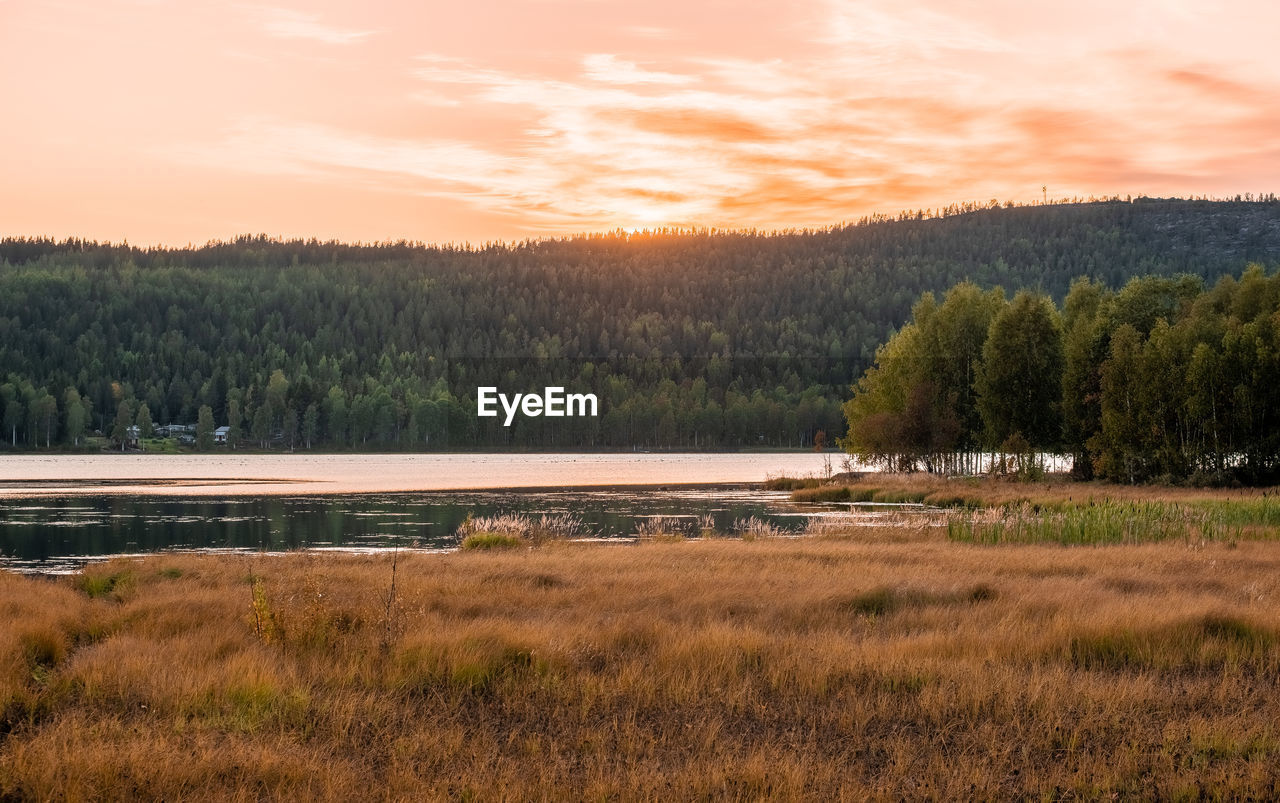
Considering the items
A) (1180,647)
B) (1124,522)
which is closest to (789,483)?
(1124,522)

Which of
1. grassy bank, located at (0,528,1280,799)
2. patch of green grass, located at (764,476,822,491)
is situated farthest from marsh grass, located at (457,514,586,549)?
patch of green grass, located at (764,476,822,491)

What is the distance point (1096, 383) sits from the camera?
74.2 metres

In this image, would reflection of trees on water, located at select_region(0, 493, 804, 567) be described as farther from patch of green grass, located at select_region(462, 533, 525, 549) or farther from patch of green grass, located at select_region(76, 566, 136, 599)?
patch of green grass, located at select_region(76, 566, 136, 599)

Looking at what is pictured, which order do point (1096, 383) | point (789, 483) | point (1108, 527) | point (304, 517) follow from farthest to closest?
point (789, 483) < point (1096, 383) < point (304, 517) < point (1108, 527)

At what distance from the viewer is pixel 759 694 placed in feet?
44.6

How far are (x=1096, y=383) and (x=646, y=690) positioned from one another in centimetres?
6731

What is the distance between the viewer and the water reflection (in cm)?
3925

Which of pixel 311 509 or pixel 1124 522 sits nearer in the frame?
pixel 1124 522

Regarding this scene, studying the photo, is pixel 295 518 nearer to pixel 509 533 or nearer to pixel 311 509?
pixel 311 509

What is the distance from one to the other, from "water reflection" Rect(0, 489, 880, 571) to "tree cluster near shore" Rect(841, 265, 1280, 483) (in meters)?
15.6

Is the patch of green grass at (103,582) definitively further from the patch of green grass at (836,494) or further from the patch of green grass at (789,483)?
the patch of green grass at (789,483)

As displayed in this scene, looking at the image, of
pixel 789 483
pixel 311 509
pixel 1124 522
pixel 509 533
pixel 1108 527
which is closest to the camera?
pixel 1108 527

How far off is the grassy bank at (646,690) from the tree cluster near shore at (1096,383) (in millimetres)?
46252

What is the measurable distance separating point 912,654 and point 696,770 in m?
5.93
